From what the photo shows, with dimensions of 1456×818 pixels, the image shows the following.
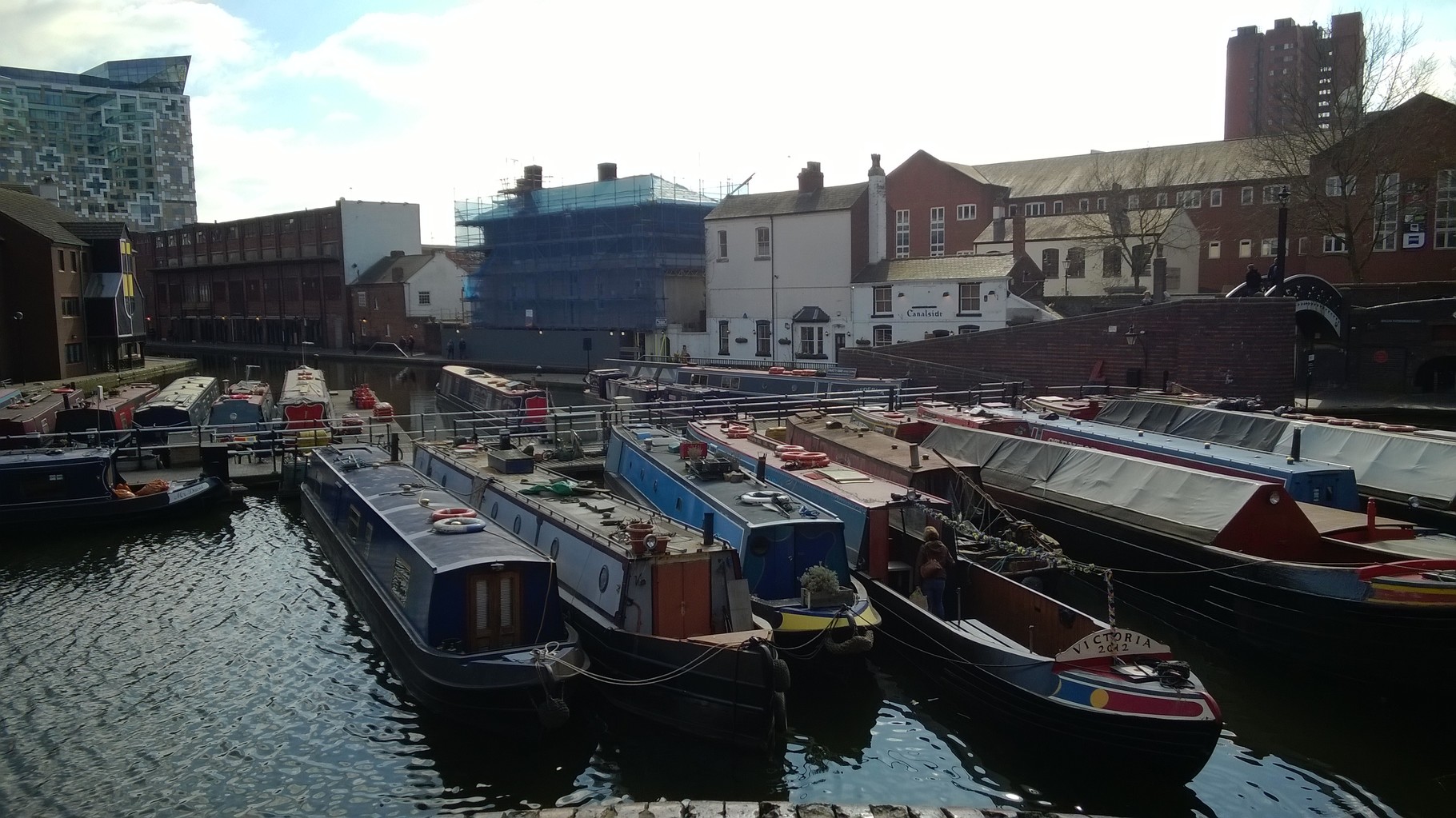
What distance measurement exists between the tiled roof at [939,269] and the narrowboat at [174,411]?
2799cm

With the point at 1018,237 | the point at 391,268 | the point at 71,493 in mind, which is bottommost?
the point at 71,493

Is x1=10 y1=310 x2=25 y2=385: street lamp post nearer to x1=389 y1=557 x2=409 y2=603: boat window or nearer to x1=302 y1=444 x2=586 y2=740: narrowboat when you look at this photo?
x1=302 y1=444 x2=586 y2=740: narrowboat

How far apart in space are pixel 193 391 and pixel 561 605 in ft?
93.6

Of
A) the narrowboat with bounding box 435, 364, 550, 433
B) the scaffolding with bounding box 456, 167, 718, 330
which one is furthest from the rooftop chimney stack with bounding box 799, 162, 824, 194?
the narrowboat with bounding box 435, 364, 550, 433

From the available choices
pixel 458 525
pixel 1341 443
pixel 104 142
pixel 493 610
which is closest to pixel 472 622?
pixel 493 610

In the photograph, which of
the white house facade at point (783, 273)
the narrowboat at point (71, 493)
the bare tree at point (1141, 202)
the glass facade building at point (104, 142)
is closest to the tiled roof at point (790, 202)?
the white house facade at point (783, 273)

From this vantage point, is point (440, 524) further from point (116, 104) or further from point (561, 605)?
point (116, 104)

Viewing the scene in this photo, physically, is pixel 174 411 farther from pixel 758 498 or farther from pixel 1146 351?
pixel 1146 351

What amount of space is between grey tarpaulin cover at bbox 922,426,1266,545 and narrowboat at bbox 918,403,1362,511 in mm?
1490

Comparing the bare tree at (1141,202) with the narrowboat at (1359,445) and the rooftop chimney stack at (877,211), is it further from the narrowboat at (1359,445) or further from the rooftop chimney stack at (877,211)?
the narrowboat at (1359,445)

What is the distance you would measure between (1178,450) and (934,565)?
9848mm

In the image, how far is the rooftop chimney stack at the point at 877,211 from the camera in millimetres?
47219

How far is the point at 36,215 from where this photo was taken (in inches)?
1893

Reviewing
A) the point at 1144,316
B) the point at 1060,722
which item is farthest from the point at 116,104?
the point at 1060,722
